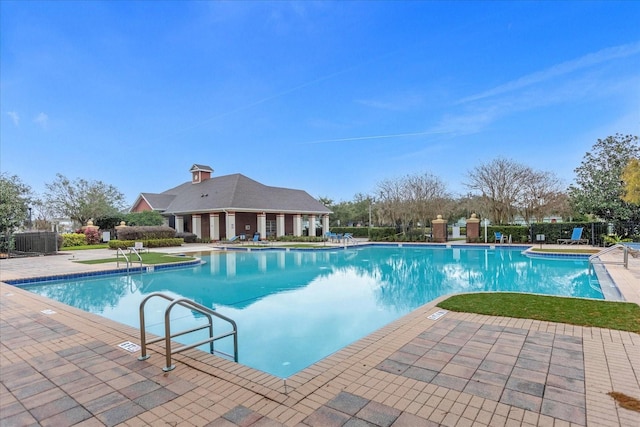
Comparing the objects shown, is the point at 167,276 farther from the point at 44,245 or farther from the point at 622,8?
the point at 622,8

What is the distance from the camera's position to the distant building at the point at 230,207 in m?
27.2

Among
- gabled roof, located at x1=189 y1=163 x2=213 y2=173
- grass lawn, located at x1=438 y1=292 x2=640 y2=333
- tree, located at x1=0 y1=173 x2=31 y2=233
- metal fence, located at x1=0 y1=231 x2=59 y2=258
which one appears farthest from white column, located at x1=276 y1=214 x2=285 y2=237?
grass lawn, located at x1=438 y1=292 x2=640 y2=333

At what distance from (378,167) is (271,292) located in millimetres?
23362

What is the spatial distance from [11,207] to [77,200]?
16.1m

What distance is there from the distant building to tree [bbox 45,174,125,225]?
3.43 metres

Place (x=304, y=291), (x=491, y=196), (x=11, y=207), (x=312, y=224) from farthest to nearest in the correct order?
(x=312, y=224)
(x=491, y=196)
(x=11, y=207)
(x=304, y=291)

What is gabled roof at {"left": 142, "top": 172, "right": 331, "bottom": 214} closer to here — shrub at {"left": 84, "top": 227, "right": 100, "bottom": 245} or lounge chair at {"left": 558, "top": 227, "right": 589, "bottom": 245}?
shrub at {"left": 84, "top": 227, "right": 100, "bottom": 245}

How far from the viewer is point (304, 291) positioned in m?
9.02

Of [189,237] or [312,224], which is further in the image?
[312,224]

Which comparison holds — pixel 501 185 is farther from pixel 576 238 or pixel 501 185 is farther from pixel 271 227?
pixel 271 227

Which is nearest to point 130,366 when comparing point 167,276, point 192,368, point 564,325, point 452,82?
point 192,368

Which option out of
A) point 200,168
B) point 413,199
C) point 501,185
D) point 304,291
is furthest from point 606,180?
point 200,168

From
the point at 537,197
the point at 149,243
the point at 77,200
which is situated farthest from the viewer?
the point at 77,200

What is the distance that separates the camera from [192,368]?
3459 mm
